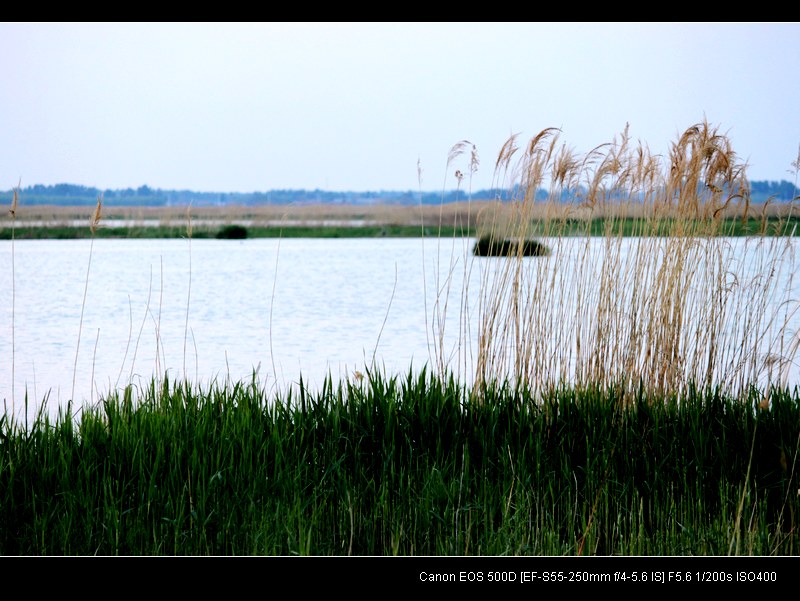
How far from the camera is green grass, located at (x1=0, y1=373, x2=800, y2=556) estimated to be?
2.79m

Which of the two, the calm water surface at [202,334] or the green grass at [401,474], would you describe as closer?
the green grass at [401,474]

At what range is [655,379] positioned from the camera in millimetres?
3896

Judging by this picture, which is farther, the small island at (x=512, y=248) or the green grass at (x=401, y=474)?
the small island at (x=512, y=248)

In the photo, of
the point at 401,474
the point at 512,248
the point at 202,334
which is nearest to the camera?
the point at 401,474

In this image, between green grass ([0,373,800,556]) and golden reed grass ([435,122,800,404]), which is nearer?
green grass ([0,373,800,556])

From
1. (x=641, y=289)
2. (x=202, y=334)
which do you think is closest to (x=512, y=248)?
(x=641, y=289)

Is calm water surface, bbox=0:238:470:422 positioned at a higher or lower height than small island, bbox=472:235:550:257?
lower

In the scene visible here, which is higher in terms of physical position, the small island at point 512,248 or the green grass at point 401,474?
the small island at point 512,248

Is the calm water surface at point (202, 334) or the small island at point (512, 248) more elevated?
the small island at point (512, 248)

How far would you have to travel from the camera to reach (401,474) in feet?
9.53

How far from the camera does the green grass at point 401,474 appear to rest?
2.79 m

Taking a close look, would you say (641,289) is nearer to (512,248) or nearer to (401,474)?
(512,248)

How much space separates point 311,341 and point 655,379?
274 centimetres
